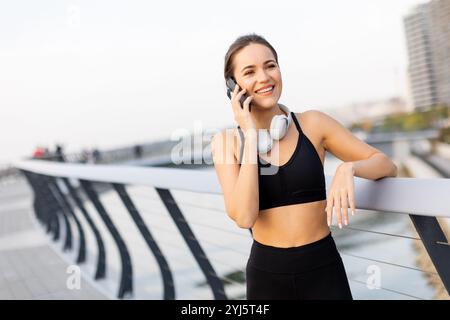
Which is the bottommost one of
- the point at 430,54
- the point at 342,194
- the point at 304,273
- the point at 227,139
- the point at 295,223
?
the point at 304,273

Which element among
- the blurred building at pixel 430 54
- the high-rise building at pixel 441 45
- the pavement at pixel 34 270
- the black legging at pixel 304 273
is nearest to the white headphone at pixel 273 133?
the black legging at pixel 304 273

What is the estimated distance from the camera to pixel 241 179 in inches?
61.8

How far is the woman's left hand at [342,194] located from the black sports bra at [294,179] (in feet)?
0.46

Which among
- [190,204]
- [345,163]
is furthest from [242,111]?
[190,204]

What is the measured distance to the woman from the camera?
5.41 ft

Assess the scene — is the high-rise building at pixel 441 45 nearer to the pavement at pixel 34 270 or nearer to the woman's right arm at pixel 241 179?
the pavement at pixel 34 270

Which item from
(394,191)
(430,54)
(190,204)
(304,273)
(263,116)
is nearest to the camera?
(394,191)

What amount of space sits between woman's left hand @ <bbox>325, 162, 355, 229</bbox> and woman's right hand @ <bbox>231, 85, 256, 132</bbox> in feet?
1.02

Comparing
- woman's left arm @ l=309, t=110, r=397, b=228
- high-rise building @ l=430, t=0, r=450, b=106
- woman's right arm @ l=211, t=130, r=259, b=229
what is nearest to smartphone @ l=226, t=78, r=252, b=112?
woman's right arm @ l=211, t=130, r=259, b=229

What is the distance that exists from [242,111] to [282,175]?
238 mm

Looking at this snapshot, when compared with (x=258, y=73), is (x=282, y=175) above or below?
below

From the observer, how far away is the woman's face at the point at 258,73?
1.69 metres

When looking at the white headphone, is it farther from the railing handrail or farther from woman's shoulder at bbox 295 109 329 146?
the railing handrail

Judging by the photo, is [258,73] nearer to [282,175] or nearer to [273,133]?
[273,133]
